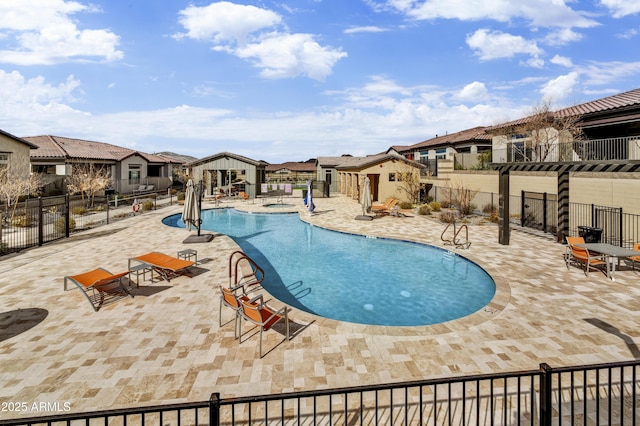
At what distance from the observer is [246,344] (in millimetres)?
6266

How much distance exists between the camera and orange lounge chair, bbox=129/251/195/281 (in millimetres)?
9711

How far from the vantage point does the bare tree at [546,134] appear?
19812 millimetres

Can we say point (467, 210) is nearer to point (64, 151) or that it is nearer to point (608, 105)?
point (608, 105)

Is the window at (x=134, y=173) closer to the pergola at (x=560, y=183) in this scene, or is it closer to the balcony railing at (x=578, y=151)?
the balcony railing at (x=578, y=151)

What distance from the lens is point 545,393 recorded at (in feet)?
11.3

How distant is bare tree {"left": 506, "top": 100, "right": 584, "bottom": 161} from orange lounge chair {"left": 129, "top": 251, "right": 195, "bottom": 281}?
20571mm

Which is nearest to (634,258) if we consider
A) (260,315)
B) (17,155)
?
(260,315)

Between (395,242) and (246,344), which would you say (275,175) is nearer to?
(395,242)

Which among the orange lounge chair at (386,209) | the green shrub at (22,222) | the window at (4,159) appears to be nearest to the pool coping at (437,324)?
the orange lounge chair at (386,209)

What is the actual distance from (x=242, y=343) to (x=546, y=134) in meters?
24.0

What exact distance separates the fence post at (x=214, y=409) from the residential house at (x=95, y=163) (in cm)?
3836

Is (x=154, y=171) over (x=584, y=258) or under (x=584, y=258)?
over

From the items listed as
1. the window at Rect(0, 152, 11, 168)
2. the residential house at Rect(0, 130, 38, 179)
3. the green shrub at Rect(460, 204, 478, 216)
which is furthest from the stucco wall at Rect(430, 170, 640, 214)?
the window at Rect(0, 152, 11, 168)

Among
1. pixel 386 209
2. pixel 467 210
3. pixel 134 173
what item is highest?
pixel 134 173
